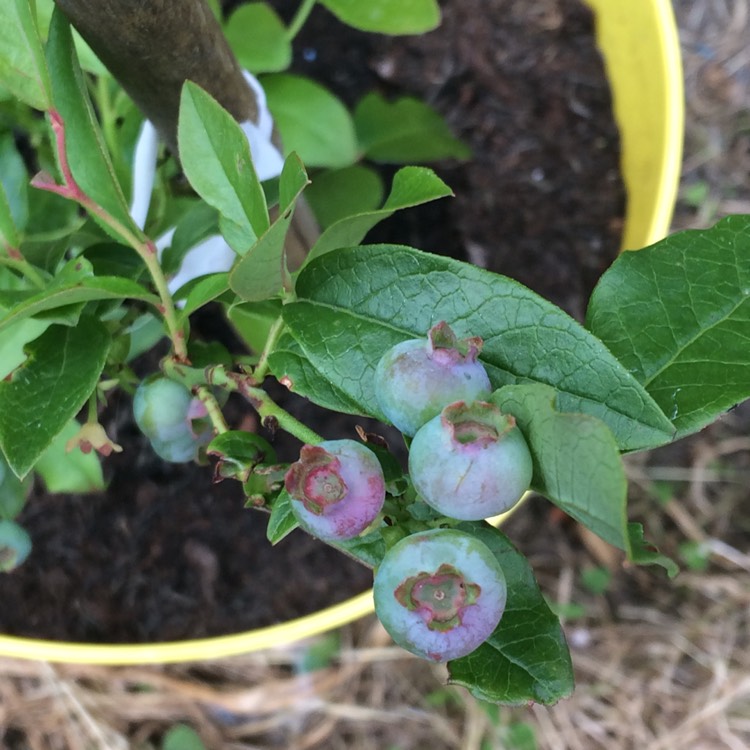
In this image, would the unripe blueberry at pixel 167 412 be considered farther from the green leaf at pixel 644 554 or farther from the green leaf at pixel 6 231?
the green leaf at pixel 644 554

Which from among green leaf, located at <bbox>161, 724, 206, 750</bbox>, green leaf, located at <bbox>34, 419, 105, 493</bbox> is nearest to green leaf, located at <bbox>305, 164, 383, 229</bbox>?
green leaf, located at <bbox>34, 419, 105, 493</bbox>

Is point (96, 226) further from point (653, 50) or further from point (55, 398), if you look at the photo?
point (653, 50)

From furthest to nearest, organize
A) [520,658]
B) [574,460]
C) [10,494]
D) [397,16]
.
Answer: [397,16] → [10,494] → [520,658] → [574,460]

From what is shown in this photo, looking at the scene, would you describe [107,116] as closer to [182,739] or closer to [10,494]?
[10,494]

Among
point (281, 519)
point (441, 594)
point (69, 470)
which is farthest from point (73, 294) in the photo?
point (69, 470)

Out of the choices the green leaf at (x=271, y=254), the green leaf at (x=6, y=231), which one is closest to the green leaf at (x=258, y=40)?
the green leaf at (x=6, y=231)

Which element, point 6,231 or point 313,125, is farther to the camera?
point 313,125
